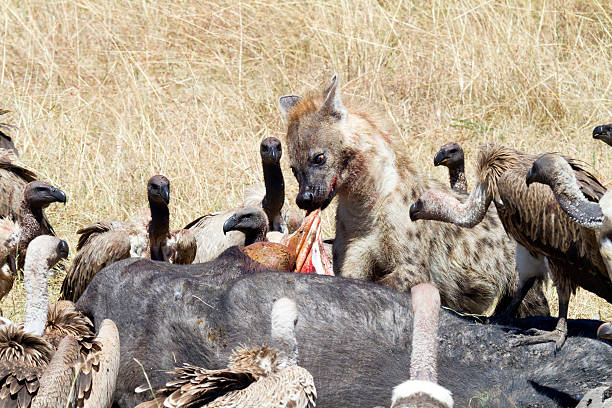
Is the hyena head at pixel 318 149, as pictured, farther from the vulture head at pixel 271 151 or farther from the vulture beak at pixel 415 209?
the vulture head at pixel 271 151

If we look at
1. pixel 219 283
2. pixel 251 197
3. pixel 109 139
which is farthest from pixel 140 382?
pixel 109 139

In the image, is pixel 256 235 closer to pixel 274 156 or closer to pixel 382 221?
pixel 274 156

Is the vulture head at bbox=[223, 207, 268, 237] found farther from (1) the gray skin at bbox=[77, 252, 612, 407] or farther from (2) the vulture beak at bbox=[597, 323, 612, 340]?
(2) the vulture beak at bbox=[597, 323, 612, 340]

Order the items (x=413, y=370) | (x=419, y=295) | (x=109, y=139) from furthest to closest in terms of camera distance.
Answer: (x=109, y=139) → (x=419, y=295) → (x=413, y=370)

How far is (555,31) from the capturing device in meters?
9.77

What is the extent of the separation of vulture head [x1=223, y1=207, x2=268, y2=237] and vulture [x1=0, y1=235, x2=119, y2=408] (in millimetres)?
2122

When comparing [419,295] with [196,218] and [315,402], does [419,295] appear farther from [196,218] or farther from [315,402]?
[196,218]

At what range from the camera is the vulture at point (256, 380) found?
3.70 meters

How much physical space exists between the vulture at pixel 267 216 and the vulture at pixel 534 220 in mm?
1914

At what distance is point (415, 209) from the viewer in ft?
17.8

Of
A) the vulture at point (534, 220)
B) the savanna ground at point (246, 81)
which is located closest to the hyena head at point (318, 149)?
the vulture at point (534, 220)

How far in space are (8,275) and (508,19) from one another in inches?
212

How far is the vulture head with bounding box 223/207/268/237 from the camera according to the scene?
648 centimetres

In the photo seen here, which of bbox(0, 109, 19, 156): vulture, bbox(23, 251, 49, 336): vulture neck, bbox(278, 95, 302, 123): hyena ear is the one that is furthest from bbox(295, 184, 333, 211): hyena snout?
bbox(0, 109, 19, 156): vulture
